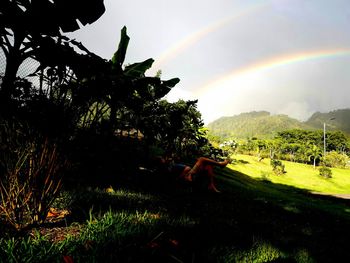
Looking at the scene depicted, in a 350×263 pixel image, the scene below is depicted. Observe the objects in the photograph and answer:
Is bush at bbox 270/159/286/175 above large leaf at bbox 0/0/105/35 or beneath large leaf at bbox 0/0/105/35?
beneath

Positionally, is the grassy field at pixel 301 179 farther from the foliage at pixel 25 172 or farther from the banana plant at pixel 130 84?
the foliage at pixel 25 172

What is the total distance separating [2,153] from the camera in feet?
8.48

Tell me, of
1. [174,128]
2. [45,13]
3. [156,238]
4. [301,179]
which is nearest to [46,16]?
[45,13]

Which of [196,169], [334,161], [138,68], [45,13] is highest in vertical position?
[138,68]

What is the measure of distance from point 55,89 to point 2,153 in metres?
0.81

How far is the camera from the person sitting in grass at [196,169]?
6691 mm

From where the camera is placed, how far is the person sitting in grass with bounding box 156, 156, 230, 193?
669 centimetres

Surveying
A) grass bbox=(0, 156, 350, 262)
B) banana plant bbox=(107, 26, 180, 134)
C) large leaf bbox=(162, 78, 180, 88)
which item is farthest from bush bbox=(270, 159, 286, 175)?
grass bbox=(0, 156, 350, 262)

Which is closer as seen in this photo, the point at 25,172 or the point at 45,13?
the point at 25,172

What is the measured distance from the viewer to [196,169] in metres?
6.72

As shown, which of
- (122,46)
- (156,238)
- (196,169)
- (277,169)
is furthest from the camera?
(277,169)

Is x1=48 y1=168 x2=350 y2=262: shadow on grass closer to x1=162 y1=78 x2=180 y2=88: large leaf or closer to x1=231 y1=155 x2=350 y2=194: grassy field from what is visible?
x1=162 y1=78 x2=180 y2=88: large leaf

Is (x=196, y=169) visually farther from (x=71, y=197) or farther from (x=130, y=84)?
(x=71, y=197)

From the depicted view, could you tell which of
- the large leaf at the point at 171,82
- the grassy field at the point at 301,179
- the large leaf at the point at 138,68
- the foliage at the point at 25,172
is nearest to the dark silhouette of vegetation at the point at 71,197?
the foliage at the point at 25,172
